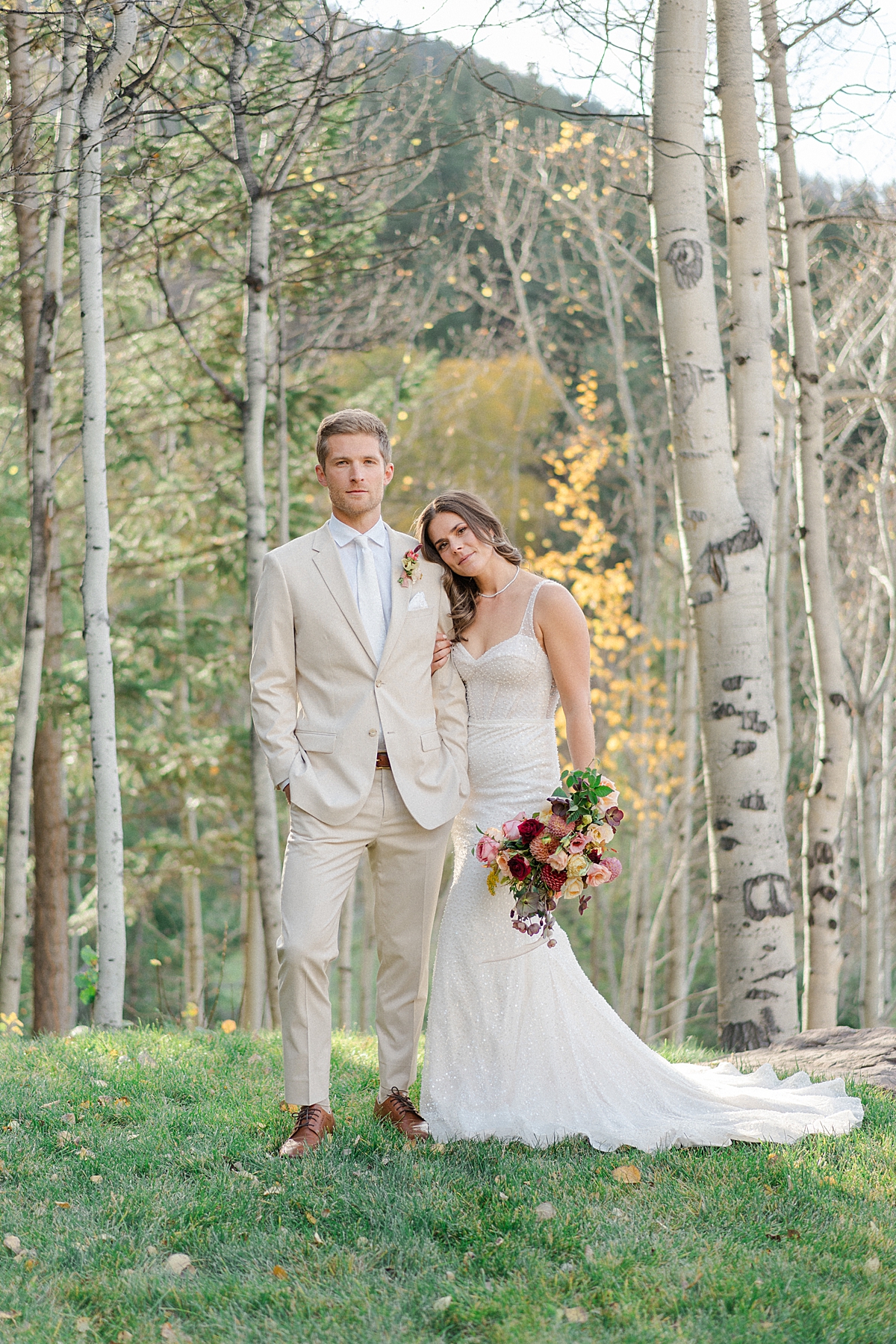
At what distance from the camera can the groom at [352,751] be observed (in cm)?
353

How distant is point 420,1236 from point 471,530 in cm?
220

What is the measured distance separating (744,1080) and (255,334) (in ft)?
17.0

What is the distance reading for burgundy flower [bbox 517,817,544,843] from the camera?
3.56 m

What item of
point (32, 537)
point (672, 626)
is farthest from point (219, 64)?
point (672, 626)

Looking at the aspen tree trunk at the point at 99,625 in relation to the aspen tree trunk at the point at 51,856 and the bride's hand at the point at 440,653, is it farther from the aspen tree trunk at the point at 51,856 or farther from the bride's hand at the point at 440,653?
the aspen tree trunk at the point at 51,856

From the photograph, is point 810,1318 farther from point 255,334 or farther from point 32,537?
point 32,537

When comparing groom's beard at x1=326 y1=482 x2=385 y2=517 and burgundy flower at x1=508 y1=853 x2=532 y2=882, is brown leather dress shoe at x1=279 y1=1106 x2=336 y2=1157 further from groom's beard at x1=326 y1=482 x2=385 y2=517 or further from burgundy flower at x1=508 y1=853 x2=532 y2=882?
groom's beard at x1=326 y1=482 x2=385 y2=517

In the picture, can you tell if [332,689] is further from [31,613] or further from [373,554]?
[31,613]

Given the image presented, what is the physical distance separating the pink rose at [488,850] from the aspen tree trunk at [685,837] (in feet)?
27.4

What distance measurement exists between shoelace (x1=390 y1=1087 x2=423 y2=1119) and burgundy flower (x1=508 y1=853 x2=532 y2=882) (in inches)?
34.2

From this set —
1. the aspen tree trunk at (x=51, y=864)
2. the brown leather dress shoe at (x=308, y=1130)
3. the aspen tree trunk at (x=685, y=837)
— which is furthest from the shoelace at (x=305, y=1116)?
the aspen tree trunk at (x=685, y=837)

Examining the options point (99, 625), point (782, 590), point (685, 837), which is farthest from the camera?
point (685, 837)

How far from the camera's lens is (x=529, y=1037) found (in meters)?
3.69

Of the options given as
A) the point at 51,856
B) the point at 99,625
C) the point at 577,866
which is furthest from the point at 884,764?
the point at 577,866
